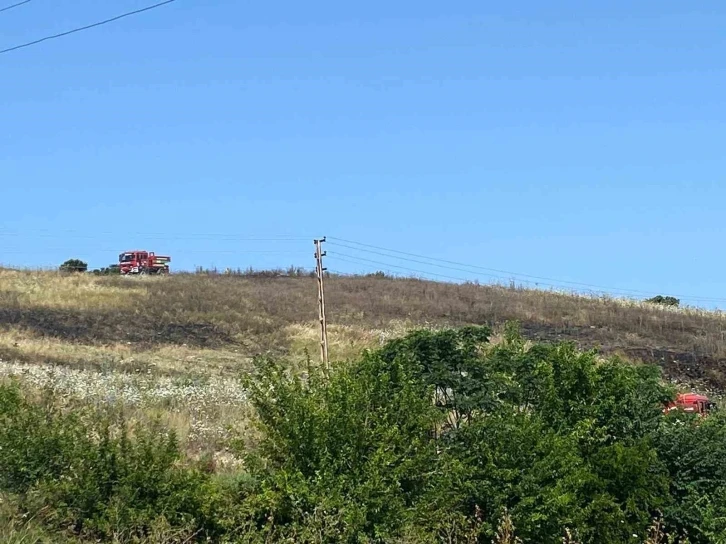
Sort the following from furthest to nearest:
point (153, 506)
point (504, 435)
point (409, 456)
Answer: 1. point (504, 435)
2. point (409, 456)
3. point (153, 506)

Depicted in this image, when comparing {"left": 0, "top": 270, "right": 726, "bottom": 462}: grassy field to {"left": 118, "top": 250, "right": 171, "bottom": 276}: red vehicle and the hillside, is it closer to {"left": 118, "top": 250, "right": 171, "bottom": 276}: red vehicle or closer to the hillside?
the hillside

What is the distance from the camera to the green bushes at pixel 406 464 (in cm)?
958

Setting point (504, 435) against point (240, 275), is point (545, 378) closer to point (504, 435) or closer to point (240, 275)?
point (504, 435)

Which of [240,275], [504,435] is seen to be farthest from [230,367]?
[240,275]

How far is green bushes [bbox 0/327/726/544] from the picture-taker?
958cm

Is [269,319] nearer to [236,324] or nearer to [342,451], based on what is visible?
[236,324]

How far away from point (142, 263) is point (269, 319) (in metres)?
27.6

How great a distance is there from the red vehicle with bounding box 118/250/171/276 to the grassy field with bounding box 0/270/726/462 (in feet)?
30.1

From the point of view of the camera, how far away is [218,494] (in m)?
9.90

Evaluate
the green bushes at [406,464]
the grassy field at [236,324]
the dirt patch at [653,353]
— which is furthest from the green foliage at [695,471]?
the dirt patch at [653,353]

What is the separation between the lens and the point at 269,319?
160 ft

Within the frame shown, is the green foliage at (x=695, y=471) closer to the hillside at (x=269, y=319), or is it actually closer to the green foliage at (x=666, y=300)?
the hillside at (x=269, y=319)

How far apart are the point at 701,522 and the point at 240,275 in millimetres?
59596

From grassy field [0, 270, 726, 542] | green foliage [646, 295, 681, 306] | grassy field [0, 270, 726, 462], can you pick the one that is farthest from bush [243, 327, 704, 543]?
green foliage [646, 295, 681, 306]
